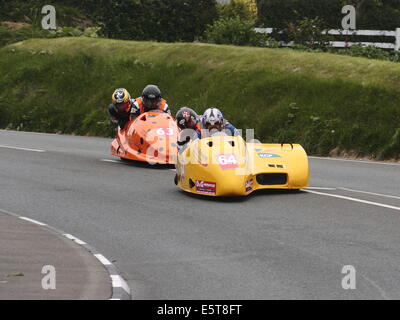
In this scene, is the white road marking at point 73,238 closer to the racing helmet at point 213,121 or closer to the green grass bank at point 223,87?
the racing helmet at point 213,121

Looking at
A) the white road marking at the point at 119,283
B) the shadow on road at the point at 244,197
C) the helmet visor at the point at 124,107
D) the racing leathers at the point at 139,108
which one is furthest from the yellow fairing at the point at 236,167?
the white road marking at the point at 119,283

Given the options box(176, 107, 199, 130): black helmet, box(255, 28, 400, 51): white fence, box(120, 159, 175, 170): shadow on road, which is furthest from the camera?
box(255, 28, 400, 51): white fence

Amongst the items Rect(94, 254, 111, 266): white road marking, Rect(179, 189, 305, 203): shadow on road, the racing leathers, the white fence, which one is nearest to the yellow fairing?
Rect(179, 189, 305, 203): shadow on road

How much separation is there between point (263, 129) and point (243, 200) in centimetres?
955

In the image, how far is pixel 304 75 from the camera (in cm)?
2548

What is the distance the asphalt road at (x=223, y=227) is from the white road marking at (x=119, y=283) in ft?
0.36

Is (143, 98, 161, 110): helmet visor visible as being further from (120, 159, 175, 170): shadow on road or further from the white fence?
the white fence

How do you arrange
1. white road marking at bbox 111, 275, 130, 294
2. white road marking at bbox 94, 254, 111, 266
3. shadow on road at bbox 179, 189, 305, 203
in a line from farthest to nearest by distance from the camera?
shadow on road at bbox 179, 189, 305, 203 < white road marking at bbox 94, 254, 111, 266 < white road marking at bbox 111, 275, 130, 294

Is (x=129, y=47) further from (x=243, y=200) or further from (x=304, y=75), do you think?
(x=243, y=200)

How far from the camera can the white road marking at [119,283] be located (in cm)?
909

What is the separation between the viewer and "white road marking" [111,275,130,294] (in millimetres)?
9086

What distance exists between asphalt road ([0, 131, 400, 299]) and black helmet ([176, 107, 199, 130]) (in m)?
1.00

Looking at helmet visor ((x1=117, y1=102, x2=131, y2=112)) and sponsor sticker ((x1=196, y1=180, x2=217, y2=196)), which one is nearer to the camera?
sponsor sticker ((x1=196, y1=180, x2=217, y2=196))

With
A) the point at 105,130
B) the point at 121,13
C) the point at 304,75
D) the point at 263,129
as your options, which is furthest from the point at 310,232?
the point at 121,13
